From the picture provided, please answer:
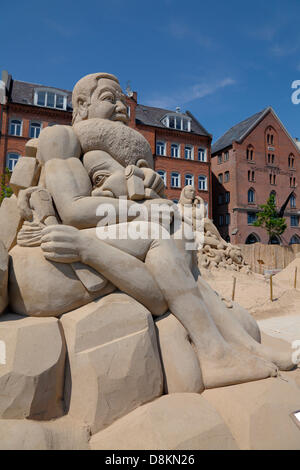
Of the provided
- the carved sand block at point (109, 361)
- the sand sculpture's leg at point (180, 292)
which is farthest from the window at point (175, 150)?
the carved sand block at point (109, 361)

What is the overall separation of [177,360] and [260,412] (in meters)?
0.52

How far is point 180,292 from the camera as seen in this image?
213cm

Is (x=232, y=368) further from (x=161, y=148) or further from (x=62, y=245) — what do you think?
(x=161, y=148)

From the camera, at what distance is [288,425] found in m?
1.78

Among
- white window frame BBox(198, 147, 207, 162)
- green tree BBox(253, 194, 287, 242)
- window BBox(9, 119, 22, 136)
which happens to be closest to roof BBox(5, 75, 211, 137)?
white window frame BBox(198, 147, 207, 162)

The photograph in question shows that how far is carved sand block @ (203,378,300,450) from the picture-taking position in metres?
1.71

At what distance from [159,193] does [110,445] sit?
5.86 ft

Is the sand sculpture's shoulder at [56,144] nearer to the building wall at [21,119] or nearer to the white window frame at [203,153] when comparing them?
the building wall at [21,119]

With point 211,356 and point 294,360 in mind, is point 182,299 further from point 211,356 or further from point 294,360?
point 294,360

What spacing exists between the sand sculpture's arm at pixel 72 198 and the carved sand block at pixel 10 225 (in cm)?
28

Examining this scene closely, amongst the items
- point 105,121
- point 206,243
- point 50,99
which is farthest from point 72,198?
point 50,99

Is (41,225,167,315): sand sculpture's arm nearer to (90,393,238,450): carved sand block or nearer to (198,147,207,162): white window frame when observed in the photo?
(90,393,238,450): carved sand block

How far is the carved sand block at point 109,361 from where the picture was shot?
1766 millimetres

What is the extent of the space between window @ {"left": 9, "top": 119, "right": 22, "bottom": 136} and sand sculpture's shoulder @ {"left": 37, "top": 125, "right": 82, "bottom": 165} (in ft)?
61.7
